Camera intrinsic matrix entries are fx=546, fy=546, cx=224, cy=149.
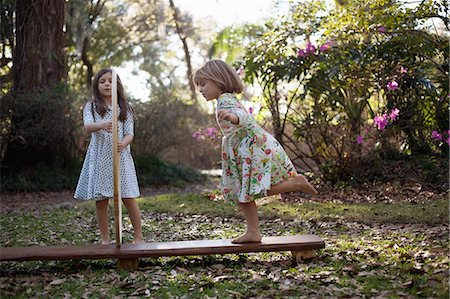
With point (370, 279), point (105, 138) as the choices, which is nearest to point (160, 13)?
point (105, 138)

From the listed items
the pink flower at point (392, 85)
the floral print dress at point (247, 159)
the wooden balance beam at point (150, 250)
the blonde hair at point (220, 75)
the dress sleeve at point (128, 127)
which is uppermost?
the pink flower at point (392, 85)

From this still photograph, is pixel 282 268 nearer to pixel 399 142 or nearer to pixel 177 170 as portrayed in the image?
pixel 399 142

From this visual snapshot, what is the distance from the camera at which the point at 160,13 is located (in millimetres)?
18688

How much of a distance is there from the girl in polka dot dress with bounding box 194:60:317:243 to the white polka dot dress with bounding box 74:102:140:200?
0.85 m

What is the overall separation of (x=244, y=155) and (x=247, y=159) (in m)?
0.04

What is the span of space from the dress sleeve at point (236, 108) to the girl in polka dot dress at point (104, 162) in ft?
2.99

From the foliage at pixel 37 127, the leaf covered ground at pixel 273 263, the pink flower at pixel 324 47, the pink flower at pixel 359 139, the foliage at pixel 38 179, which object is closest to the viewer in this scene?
the leaf covered ground at pixel 273 263

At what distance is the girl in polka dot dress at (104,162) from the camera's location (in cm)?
425

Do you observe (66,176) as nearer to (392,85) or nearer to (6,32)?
(6,32)

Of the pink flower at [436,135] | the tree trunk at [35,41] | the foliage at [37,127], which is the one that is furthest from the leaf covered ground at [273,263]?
the tree trunk at [35,41]

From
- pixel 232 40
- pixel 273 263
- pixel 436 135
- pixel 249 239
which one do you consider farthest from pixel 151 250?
pixel 232 40

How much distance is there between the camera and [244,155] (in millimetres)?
3775

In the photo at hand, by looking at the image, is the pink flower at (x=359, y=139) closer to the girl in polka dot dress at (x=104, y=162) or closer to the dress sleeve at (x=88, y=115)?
the girl in polka dot dress at (x=104, y=162)

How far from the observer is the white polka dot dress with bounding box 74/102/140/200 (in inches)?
167
